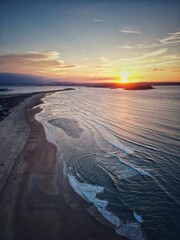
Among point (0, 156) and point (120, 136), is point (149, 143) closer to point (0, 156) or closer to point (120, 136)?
point (120, 136)

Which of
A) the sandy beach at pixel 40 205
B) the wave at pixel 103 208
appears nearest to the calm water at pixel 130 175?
the wave at pixel 103 208

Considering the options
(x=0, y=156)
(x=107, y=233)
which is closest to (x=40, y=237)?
(x=107, y=233)

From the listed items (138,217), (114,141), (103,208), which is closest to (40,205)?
(103,208)

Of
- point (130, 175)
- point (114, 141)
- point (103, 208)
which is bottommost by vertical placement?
point (114, 141)

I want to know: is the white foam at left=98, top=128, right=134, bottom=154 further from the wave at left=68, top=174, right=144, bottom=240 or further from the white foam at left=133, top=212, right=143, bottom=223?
the white foam at left=133, top=212, right=143, bottom=223

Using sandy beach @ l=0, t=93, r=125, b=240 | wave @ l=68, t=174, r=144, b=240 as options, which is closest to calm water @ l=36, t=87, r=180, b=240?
wave @ l=68, t=174, r=144, b=240

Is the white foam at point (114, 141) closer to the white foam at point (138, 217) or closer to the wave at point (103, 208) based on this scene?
the wave at point (103, 208)

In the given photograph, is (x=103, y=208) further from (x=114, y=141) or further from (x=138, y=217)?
(x=114, y=141)
